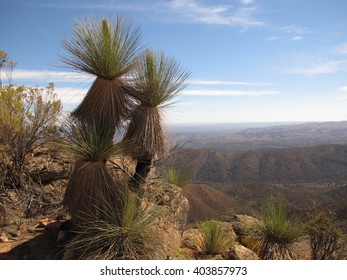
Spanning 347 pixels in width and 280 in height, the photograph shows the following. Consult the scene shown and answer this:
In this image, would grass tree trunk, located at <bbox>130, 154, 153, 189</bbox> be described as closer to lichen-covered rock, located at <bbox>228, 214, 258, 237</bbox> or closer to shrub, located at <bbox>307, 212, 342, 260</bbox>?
lichen-covered rock, located at <bbox>228, 214, 258, 237</bbox>

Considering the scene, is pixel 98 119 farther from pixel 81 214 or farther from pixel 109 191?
pixel 81 214

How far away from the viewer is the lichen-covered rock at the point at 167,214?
17.0 ft

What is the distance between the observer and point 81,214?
16.1 feet

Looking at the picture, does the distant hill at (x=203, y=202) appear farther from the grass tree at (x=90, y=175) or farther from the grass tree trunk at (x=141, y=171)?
the grass tree at (x=90, y=175)

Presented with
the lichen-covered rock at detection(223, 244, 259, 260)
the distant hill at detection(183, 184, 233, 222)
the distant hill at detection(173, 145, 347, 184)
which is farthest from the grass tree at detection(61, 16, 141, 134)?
the distant hill at detection(173, 145, 347, 184)

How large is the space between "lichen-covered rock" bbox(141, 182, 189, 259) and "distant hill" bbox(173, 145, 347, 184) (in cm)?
10095

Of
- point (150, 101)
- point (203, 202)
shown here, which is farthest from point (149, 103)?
point (203, 202)

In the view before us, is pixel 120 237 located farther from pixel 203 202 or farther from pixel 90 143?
pixel 203 202

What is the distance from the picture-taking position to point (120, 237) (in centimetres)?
438

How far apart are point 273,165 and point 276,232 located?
134 metres

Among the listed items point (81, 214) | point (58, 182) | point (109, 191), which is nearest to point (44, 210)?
point (58, 182)

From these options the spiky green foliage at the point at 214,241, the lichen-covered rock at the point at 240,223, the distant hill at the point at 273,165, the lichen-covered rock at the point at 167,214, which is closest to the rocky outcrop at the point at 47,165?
the lichen-covered rock at the point at 167,214

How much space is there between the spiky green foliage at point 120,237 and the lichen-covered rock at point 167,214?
1.01ft

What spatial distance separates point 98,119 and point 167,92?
4.61 ft
